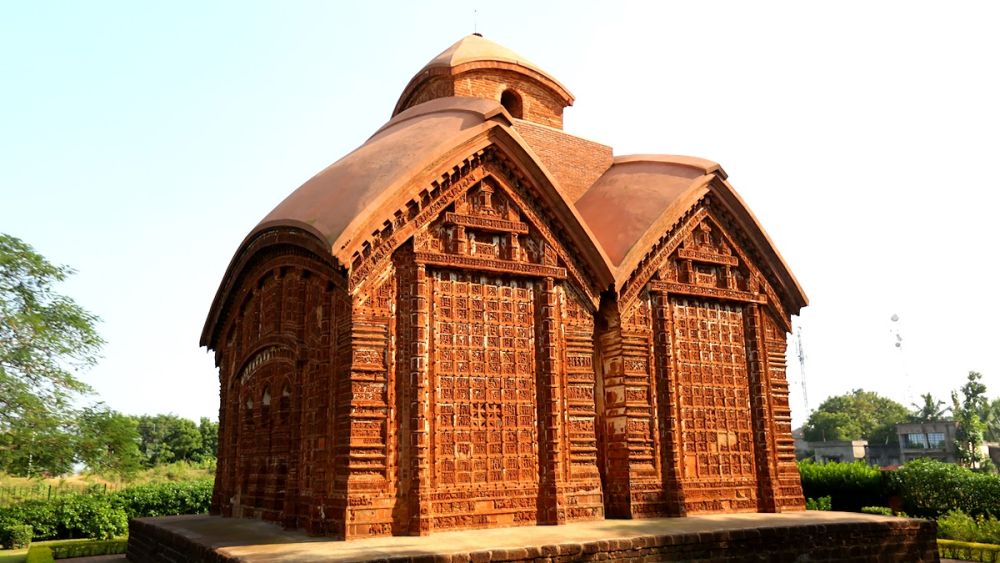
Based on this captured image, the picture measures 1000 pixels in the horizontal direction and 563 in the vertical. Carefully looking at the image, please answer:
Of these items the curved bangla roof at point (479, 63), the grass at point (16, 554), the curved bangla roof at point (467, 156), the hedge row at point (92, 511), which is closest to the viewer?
the curved bangla roof at point (467, 156)

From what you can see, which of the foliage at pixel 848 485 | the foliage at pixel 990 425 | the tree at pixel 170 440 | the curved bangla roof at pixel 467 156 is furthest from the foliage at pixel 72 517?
the foliage at pixel 990 425

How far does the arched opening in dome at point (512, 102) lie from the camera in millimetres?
13225

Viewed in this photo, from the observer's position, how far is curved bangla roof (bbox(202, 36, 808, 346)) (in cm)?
864

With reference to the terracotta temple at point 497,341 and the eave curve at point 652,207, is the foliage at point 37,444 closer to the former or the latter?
the terracotta temple at point 497,341

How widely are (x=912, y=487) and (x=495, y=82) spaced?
546 inches

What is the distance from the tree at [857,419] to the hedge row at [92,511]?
55.3 meters

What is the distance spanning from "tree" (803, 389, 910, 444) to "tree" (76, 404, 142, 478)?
5635 cm

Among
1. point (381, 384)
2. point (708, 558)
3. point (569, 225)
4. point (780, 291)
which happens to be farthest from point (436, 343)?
point (780, 291)

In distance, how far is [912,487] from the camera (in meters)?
Result: 17.1

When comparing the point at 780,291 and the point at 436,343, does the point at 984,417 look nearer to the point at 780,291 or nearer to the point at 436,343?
the point at 780,291

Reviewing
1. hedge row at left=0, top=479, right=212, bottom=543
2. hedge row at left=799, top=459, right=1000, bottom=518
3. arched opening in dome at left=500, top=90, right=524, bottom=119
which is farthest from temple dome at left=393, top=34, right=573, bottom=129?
hedge row at left=0, top=479, right=212, bottom=543

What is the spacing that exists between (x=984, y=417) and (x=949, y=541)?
46654 mm

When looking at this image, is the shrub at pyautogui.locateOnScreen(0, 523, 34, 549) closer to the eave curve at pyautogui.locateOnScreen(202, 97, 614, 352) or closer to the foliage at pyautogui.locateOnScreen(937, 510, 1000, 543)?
the eave curve at pyautogui.locateOnScreen(202, 97, 614, 352)

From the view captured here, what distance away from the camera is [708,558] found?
8.27 metres
